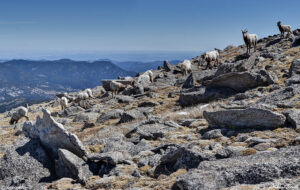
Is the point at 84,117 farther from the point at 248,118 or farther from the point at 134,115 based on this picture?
the point at 248,118

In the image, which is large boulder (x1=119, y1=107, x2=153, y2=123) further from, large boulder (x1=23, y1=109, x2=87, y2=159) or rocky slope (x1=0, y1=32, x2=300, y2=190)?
large boulder (x1=23, y1=109, x2=87, y2=159)


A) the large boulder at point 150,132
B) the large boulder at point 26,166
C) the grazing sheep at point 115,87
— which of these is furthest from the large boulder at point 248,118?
the grazing sheep at point 115,87

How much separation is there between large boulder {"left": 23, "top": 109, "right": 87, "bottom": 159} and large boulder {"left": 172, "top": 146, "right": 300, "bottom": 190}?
6.24m

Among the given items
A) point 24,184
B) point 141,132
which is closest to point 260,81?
point 141,132

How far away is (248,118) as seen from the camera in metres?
13.0

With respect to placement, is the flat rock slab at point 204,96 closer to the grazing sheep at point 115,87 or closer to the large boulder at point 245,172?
the large boulder at point 245,172

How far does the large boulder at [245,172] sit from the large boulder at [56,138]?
6238 millimetres

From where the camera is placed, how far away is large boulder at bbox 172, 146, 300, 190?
6.96 meters

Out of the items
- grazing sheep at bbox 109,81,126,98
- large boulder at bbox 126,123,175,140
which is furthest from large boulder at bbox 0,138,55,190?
grazing sheep at bbox 109,81,126,98

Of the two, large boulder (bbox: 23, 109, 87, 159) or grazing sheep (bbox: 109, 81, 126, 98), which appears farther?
grazing sheep (bbox: 109, 81, 126, 98)

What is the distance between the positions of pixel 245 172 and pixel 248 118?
626 cm

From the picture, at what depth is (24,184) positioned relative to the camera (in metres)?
10.5

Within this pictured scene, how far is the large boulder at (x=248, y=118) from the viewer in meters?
12.3

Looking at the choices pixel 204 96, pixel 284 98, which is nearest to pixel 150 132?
pixel 284 98
